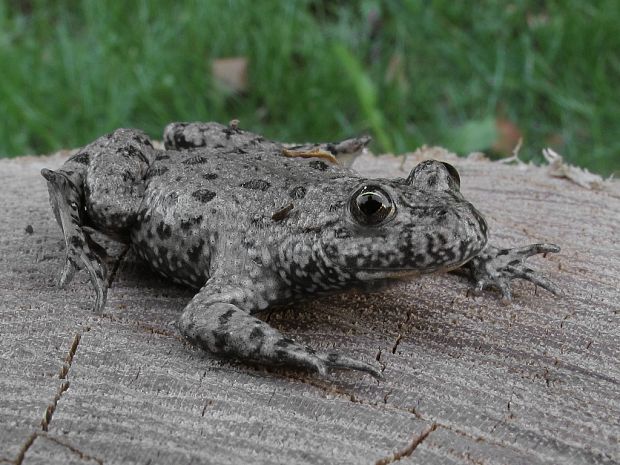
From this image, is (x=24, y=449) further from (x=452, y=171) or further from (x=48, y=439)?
(x=452, y=171)

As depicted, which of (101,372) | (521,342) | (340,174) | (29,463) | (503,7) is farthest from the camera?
(503,7)

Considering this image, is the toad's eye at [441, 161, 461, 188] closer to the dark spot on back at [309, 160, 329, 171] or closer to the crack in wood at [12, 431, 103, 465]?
the dark spot on back at [309, 160, 329, 171]

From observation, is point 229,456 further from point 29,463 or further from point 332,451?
point 29,463

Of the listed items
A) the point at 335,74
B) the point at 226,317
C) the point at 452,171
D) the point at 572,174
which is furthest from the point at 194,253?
the point at 335,74

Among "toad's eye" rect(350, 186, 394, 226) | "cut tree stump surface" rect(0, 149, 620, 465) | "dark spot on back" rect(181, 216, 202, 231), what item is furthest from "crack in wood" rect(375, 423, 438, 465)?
"dark spot on back" rect(181, 216, 202, 231)

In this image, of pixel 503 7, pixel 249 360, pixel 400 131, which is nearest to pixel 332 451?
pixel 249 360

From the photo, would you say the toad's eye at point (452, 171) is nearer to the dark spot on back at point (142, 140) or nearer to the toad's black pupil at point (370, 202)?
the toad's black pupil at point (370, 202)

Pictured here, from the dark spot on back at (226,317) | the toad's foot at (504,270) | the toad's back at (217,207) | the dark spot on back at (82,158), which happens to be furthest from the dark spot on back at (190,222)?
the toad's foot at (504,270)
